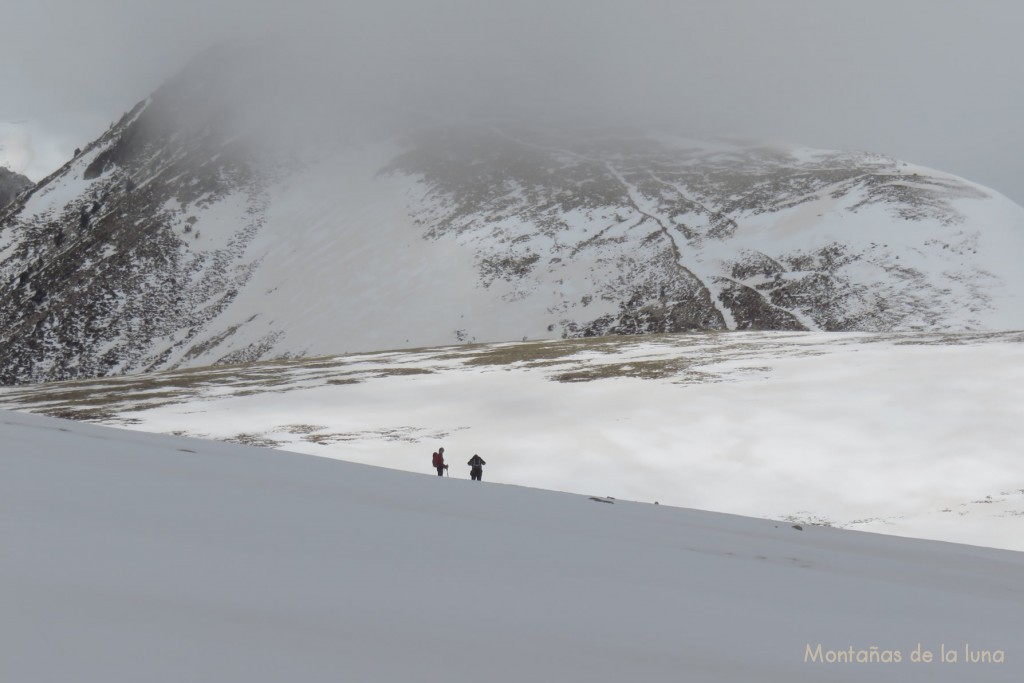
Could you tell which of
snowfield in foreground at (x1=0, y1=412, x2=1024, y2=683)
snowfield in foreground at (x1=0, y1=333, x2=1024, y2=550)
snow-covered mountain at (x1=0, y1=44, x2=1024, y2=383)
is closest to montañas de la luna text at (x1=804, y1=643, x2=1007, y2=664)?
snowfield in foreground at (x1=0, y1=412, x2=1024, y2=683)

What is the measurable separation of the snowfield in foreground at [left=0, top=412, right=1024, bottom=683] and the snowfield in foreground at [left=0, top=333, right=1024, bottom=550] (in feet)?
35.9

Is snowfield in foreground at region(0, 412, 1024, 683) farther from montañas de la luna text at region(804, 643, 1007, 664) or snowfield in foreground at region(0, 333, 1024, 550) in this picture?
snowfield in foreground at region(0, 333, 1024, 550)

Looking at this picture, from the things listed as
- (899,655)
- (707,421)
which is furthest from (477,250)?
(899,655)

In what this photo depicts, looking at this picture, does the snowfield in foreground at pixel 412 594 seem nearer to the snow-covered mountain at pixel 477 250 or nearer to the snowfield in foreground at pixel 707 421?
the snowfield in foreground at pixel 707 421

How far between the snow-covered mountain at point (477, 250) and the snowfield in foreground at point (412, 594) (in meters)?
67.0

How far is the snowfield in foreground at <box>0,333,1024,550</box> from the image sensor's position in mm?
19688

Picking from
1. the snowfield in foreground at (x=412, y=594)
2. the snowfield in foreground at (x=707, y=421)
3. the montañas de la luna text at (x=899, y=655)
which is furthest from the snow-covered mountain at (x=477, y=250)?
the montañas de la luna text at (x=899, y=655)

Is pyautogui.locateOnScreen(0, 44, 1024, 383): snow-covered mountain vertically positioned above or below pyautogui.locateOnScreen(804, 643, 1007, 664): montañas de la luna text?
above

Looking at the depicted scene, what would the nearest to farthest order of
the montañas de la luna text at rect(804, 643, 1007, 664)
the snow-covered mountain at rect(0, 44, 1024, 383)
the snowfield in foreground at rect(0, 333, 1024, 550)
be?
the montañas de la luna text at rect(804, 643, 1007, 664)
the snowfield in foreground at rect(0, 333, 1024, 550)
the snow-covered mountain at rect(0, 44, 1024, 383)

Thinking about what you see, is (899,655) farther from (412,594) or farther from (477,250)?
(477,250)

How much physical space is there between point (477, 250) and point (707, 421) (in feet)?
235

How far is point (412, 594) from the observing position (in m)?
4.67

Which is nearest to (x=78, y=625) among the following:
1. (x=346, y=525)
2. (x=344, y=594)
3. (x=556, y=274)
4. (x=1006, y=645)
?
(x=344, y=594)

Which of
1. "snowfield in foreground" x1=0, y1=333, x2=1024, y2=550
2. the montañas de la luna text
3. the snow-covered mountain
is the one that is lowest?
"snowfield in foreground" x1=0, y1=333, x2=1024, y2=550
